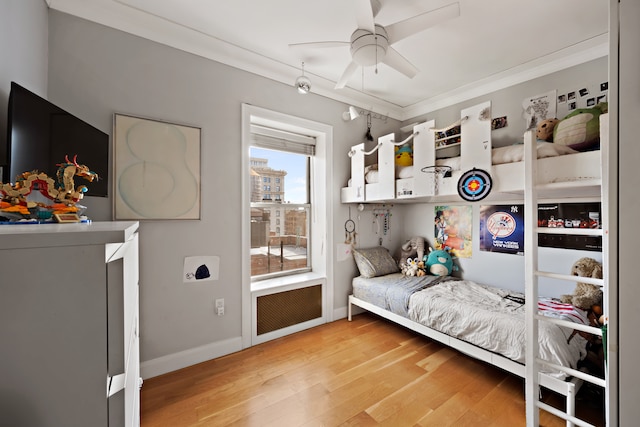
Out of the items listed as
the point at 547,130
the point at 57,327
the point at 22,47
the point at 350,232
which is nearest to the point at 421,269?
the point at 350,232

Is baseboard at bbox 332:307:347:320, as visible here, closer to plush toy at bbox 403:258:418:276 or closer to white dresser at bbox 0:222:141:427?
plush toy at bbox 403:258:418:276

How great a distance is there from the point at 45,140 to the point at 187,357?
70.8 inches

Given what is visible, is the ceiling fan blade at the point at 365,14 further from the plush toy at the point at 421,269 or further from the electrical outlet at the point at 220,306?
the plush toy at the point at 421,269

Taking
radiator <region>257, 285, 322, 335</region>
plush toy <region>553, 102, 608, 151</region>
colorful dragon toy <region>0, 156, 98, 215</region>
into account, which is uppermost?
plush toy <region>553, 102, 608, 151</region>

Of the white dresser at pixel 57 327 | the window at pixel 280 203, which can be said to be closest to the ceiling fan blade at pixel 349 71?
the window at pixel 280 203

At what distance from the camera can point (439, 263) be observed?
3096 millimetres

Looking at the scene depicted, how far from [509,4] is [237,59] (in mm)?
2119

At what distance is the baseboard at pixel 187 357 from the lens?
2014 millimetres

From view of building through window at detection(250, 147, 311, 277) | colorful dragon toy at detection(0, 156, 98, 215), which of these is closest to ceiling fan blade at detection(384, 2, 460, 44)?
view of building through window at detection(250, 147, 311, 277)

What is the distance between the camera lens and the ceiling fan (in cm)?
147

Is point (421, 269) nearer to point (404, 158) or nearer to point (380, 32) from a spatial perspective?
point (404, 158)

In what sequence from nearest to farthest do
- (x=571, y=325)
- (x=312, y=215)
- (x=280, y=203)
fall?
1. (x=571, y=325)
2. (x=280, y=203)
3. (x=312, y=215)

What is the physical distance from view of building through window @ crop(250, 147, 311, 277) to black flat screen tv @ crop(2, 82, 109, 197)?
54.5 inches

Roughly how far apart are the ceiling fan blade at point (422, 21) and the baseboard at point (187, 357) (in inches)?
106
